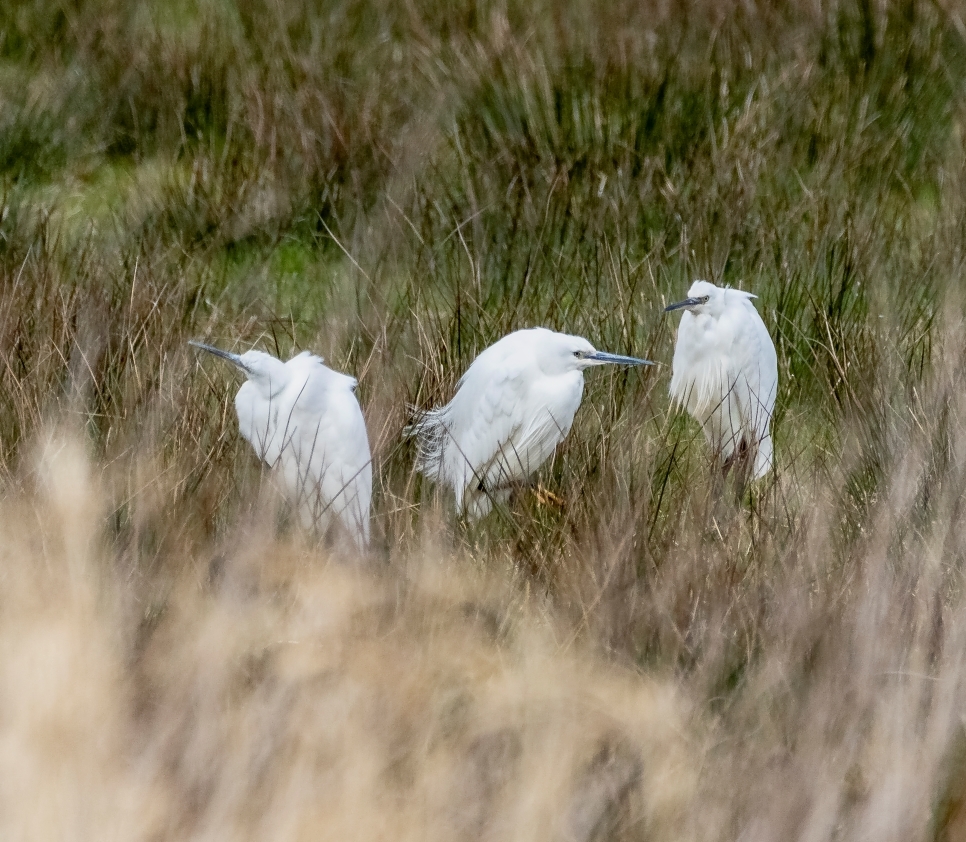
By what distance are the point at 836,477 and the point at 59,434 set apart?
1180mm

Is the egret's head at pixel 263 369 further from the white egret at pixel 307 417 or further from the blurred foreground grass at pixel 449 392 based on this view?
the blurred foreground grass at pixel 449 392

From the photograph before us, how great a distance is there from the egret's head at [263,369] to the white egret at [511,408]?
0.98 ft

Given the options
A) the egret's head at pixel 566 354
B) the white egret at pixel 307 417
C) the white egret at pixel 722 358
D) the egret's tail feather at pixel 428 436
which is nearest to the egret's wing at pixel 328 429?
the white egret at pixel 307 417

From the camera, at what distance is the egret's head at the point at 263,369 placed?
6.98ft

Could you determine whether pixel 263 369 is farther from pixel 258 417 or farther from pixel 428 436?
pixel 428 436

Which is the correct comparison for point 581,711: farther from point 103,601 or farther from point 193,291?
point 193,291

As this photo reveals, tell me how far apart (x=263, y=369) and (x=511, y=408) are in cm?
58

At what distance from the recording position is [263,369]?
Result: 7.00 feet

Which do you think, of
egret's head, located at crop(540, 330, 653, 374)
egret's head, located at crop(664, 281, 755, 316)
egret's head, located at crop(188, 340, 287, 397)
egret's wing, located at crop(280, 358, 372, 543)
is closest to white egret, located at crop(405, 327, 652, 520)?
egret's head, located at crop(540, 330, 653, 374)

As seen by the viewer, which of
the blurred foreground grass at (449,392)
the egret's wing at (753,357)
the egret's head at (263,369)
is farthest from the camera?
the egret's wing at (753,357)

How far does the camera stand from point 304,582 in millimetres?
1408

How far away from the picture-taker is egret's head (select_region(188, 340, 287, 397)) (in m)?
2.13

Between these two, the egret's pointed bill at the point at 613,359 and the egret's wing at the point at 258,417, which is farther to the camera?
the egret's pointed bill at the point at 613,359

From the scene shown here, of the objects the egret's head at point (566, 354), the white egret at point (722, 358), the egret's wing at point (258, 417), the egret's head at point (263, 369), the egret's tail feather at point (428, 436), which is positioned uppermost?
the egret's head at point (263, 369)
